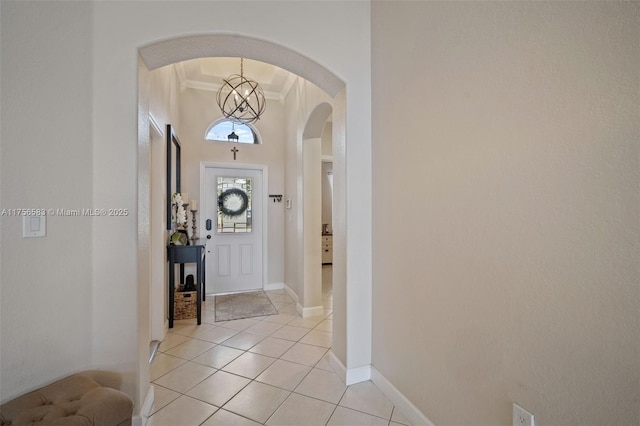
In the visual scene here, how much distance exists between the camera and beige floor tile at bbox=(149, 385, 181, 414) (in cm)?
182

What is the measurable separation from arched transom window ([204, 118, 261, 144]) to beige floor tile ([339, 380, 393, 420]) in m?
3.83

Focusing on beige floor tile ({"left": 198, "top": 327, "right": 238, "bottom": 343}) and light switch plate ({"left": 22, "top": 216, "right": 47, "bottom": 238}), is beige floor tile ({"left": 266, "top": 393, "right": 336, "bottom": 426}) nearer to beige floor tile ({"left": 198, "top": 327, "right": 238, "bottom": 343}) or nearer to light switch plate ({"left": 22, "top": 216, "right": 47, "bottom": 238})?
beige floor tile ({"left": 198, "top": 327, "right": 238, "bottom": 343})

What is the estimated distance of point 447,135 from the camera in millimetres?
1447

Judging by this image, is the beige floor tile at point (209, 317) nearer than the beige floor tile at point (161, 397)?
No

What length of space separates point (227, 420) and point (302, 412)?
458 millimetres

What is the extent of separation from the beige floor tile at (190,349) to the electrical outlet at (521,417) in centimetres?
241

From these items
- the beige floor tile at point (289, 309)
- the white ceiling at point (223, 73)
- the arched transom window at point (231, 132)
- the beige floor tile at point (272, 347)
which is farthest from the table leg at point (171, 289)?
the white ceiling at point (223, 73)

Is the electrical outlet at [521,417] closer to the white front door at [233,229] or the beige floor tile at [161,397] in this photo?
the beige floor tile at [161,397]

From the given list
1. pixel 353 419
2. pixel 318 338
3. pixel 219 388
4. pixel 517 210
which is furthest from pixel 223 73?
pixel 353 419

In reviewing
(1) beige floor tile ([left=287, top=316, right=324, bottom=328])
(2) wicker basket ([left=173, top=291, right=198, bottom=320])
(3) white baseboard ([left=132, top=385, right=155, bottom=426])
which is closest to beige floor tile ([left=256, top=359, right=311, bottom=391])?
(3) white baseboard ([left=132, top=385, right=155, bottom=426])

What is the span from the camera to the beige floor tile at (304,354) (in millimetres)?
2438

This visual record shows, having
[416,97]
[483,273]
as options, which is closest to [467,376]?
[483,273]

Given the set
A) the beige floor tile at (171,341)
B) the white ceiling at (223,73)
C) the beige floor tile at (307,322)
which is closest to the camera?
the beige floor tile at (171,341)

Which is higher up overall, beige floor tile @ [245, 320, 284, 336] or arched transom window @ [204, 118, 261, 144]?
arched transom window @ [204, 118, 261, 144]
